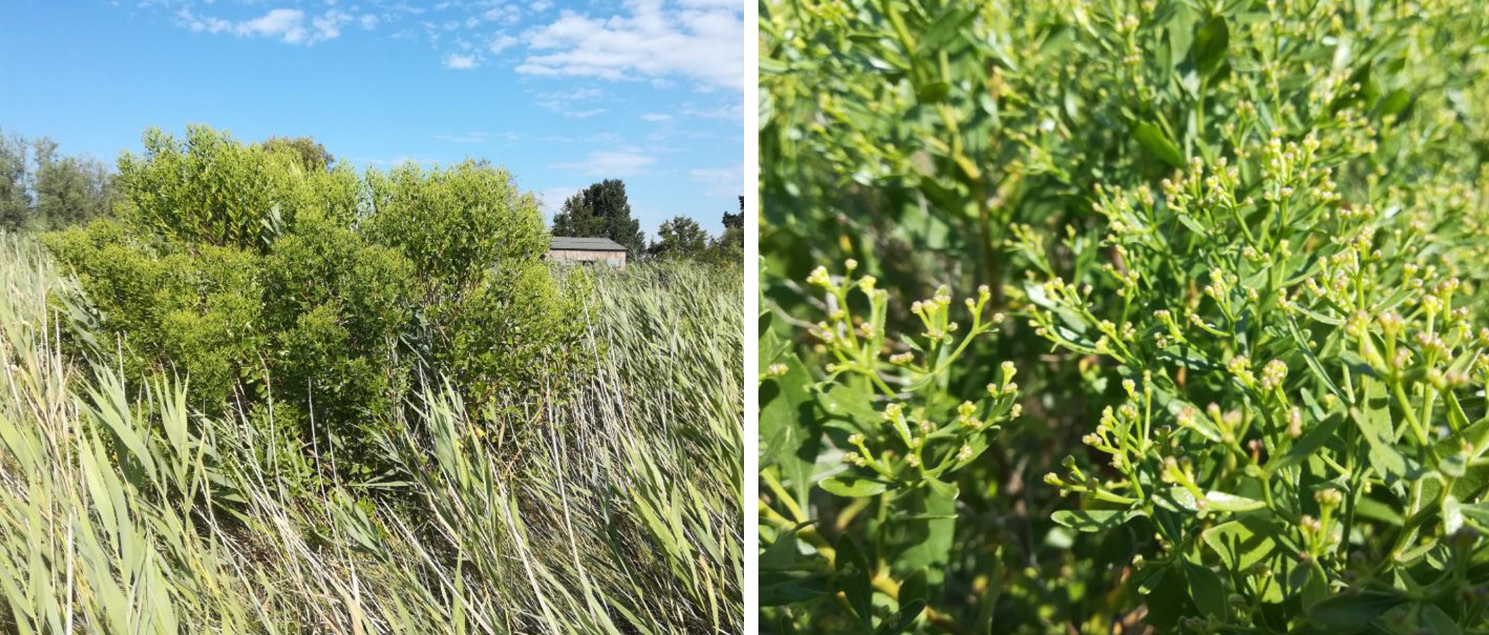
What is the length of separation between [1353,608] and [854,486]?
297mm

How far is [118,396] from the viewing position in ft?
4.12

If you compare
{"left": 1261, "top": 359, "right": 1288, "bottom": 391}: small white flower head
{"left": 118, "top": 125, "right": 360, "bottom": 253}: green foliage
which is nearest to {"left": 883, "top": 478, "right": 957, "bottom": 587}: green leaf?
{"left": 1261, "top": 359, "right": 1288, "bottom": 391}: small white flower head

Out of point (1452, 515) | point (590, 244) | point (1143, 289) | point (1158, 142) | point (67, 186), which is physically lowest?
point (1452, 515)

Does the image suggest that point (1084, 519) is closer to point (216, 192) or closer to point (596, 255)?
point (216, 192)

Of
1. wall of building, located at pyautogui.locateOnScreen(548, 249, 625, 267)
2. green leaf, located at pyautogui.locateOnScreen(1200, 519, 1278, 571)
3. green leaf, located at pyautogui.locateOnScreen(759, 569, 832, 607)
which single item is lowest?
green leaf, located at pyautogui.locateOnScreen(759, 569, 832, 607)

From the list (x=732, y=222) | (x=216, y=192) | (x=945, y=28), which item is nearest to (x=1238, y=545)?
(x=945, y=28)

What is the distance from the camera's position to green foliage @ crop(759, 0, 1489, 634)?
517 millimetres

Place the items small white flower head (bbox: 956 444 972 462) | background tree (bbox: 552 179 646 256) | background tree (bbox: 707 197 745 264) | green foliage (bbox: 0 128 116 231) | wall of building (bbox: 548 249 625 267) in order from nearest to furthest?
small white flower head (bbox: 956 444 972 462) < background tree (bbox: 707 197 745 264) < wall of building (bbox: 548 249 625 267) < background tree (bbox: 552 179 646 256) < green foliage (bbox: 0 128 116 231)

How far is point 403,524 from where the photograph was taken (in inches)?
61.4

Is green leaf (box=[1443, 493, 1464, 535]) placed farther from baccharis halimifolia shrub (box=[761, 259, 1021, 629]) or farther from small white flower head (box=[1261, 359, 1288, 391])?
baccharis halimifolia shrub (box=[761, 259, 1021, 629])

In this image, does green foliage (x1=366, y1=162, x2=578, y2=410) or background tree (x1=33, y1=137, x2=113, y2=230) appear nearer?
green foliage (x1=366, y1=162, x2=578, y2=410)

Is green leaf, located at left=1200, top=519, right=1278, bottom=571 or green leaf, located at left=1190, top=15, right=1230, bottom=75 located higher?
green leaf, located at left=1190, top=15, right=1230, bottom=75

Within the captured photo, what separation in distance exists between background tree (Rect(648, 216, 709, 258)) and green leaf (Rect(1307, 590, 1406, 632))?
12.6ft

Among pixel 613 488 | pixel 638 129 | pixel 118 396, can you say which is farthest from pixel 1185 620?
pixel 638 129
